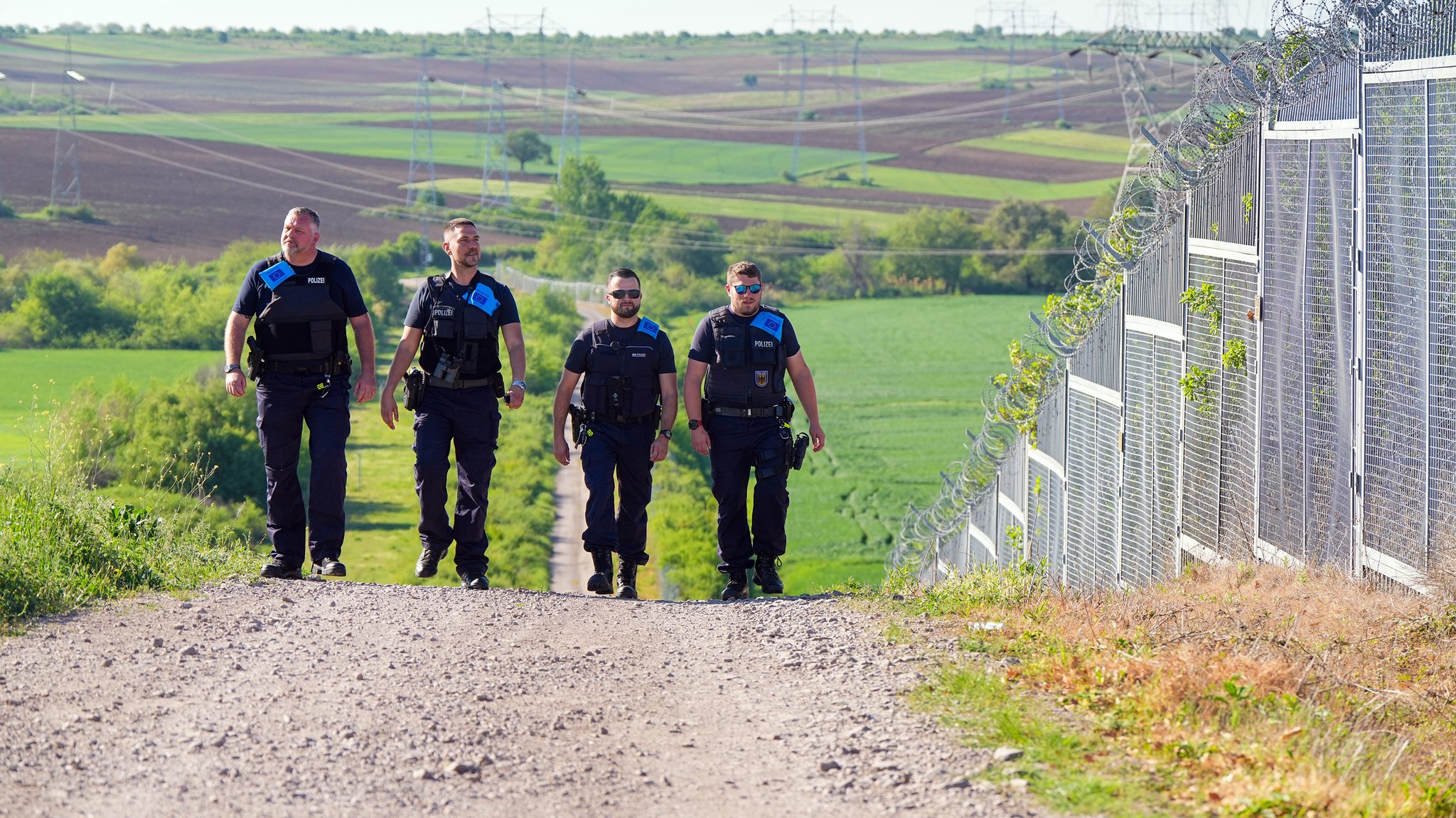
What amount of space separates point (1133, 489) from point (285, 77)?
180649mm

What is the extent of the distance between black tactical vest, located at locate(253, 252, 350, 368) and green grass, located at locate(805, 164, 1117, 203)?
111595 mm

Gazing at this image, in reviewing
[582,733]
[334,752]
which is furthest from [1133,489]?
[334,752]

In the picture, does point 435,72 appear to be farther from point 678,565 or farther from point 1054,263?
point 678,565

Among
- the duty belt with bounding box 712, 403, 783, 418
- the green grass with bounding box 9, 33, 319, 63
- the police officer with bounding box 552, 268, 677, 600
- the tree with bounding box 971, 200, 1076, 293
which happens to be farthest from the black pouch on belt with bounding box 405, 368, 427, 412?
the green grass with bounding box 9, 33, 319, 63

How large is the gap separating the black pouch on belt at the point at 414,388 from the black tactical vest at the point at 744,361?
1.82 metres

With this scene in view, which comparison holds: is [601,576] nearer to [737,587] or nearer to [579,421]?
[737,587]

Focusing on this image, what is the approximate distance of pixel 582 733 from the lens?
5738 mm

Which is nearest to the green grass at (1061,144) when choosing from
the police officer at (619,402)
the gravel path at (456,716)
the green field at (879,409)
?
the green field at (879,409)

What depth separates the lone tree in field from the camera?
15400 cm

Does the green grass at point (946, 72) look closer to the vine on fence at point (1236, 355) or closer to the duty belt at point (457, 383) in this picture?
the vine on fence at point (1236, 355)

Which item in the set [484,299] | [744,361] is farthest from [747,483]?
[484,299]

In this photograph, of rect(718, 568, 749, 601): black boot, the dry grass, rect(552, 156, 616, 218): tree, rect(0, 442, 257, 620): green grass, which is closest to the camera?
the dry grass

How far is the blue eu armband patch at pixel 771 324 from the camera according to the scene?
934 centimetres

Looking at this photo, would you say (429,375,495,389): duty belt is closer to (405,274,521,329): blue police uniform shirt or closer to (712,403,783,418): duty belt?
(405,274,521,329): blue police uniform shirt
